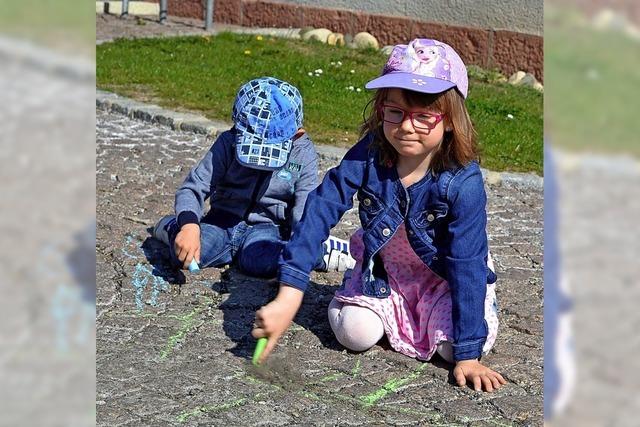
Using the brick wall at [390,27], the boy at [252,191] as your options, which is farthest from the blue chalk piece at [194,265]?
the brick wall at [390,27]

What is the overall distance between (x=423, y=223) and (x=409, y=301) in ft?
1.05

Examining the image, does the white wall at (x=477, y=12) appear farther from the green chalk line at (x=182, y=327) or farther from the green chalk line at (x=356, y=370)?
the green chalk line at (x=356, y=370)

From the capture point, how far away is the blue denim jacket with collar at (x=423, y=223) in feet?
9.77

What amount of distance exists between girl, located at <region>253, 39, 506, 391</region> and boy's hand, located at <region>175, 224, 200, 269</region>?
2.09ft

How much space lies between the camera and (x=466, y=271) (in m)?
2.98

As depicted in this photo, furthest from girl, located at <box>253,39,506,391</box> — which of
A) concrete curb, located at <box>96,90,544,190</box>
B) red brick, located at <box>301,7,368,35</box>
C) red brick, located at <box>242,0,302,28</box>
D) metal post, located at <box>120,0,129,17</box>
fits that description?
metal post, located at <box>120,0,129,17</box>

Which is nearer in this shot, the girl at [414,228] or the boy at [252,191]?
the girl at [414,228]

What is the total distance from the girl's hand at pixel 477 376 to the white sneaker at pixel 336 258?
1063 mm

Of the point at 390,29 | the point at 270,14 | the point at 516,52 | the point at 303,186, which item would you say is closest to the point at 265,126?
the point at 303,186

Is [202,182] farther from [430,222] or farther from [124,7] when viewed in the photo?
[124,7]

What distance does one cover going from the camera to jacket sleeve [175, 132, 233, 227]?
3699 mm
